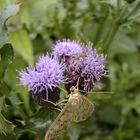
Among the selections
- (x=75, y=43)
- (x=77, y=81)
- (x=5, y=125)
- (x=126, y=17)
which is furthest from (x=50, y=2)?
Answer: (x=5, y=125)

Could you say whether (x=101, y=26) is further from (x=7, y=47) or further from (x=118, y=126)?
(x=7, y=47)

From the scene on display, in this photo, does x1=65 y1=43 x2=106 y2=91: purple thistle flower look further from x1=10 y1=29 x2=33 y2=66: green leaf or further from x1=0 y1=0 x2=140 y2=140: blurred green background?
x1=10 y1=29 x2=33 y2=66: green leaf

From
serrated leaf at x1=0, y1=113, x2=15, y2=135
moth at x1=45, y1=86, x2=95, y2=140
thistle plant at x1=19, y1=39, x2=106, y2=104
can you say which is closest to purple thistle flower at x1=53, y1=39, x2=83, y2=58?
thistle plant at x1=19, y1=39, x2=106, y2=104

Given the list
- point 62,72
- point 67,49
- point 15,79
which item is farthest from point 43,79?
point 15,79

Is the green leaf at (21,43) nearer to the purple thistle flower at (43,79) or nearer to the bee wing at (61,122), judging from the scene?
the purple thistle flower at (43,79)

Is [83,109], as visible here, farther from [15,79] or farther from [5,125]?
[15,79]

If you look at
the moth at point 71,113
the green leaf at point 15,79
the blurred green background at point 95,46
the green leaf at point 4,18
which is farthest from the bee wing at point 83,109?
the green leaf at point 15,79

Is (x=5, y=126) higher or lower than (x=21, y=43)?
lower
